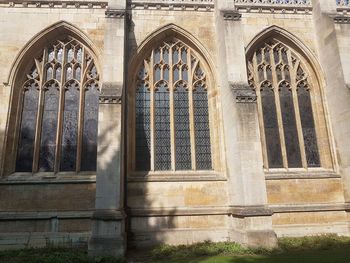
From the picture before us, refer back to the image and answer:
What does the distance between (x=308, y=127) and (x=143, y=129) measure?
6.50 meters

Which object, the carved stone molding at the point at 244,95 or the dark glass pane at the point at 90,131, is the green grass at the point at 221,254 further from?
the carved stone molding at the point at 244,95

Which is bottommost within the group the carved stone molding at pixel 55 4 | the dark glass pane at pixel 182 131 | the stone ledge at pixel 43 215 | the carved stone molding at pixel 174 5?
the stone ledge at pixel 43 215

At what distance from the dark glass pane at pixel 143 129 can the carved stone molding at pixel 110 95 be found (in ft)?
6.21

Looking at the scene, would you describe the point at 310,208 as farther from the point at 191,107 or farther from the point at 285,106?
the point at 191,107

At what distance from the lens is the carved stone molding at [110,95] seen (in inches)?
364

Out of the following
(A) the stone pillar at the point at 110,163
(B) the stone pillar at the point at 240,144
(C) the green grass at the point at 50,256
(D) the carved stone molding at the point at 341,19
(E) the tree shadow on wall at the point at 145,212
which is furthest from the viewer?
(D) the carved stone molding at the point at 341,19

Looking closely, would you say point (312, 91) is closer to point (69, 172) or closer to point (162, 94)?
point (162, 94)

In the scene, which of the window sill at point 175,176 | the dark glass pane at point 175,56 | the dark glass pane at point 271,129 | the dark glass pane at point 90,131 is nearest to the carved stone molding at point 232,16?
the dark glass pane at point 175,56

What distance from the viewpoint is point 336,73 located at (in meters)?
11.3

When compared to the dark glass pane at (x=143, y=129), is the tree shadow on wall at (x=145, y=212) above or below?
below

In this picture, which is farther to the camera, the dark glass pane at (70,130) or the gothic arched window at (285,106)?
the gothic arched window at (285,106)

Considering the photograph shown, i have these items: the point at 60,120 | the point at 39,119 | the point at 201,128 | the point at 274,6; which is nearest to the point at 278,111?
the point at 201,128

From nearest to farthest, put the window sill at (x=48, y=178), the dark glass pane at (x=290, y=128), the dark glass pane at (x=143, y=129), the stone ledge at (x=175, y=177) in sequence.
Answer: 1. the window sill at (x=48, y=178)
2. the stone ledge at (x=175, y=177)
3. the dark glass pane at (x=143, y=129)
4. the dark glass pane at (x=290, y=128)

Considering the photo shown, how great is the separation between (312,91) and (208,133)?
4.69 metres
